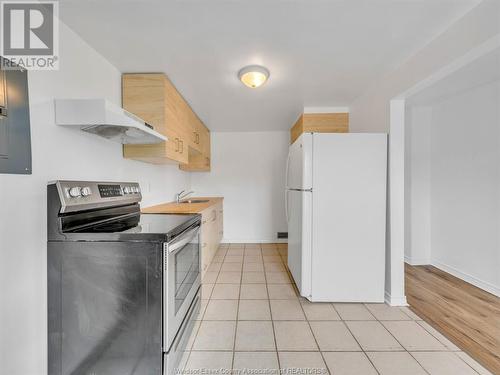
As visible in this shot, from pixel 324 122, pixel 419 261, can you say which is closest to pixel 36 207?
pixel 324 122

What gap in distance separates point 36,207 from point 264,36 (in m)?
1.76

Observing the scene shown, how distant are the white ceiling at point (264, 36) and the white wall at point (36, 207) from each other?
34 cm

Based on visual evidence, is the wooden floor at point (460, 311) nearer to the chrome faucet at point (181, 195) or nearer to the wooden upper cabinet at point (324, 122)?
the wooden upper cabinet at point (324, 122)

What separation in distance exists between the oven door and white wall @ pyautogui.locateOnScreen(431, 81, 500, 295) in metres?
3.12

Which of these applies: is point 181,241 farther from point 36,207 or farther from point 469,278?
point 469,278

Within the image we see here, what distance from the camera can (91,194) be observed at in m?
1.45

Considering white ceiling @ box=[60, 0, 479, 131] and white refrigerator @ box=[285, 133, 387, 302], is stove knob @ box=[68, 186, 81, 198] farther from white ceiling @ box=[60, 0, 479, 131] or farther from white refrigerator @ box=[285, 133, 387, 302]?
white refrigerator @ box=[285, 133, 387, 302]

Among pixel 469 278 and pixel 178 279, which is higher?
pixel 178 279

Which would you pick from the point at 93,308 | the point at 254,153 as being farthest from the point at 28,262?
the point at 254,153

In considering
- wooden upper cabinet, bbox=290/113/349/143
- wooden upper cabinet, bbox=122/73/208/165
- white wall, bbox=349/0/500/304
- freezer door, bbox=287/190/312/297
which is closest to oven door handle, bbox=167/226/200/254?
wooden upper cabinet, bbox=122/73/208/165

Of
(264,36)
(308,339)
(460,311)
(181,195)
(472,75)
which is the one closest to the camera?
(264,36)

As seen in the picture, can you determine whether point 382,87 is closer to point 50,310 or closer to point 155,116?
point 155,116

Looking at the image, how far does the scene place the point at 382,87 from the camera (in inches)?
93.4

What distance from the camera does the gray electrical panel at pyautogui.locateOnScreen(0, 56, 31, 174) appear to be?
3.49ft
